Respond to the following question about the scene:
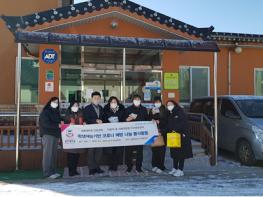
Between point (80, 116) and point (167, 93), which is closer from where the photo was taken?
point (80, 116)

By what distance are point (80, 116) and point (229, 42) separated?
8.81 m

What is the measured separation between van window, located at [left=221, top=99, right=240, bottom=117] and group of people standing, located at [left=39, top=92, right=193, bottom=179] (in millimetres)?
2677

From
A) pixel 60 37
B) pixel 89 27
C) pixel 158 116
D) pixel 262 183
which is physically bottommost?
pixel 262 183

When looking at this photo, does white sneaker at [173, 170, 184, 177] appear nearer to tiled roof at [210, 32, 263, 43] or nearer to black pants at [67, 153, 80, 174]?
black pants at [67, 153, 80, 174]

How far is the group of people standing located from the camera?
8312 mm

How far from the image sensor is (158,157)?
9086 millimetres

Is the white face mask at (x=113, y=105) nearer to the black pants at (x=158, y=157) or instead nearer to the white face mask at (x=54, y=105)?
the white face mask at (x=54, y=105)

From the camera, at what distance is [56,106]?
27.6 ft

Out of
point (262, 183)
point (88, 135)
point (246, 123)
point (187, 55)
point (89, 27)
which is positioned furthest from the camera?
point (187, 55)

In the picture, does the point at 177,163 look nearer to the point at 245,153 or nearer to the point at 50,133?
the point at 245,153

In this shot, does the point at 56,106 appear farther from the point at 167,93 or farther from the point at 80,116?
the point at 167,93

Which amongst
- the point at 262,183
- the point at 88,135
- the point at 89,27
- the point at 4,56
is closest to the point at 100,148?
the point at 88,135

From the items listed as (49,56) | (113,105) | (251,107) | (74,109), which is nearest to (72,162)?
(74,109)

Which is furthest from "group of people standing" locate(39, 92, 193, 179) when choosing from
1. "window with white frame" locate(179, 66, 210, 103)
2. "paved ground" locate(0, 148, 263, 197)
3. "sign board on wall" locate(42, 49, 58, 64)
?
"window with white frame" locate(179, 66, 210, 103)
